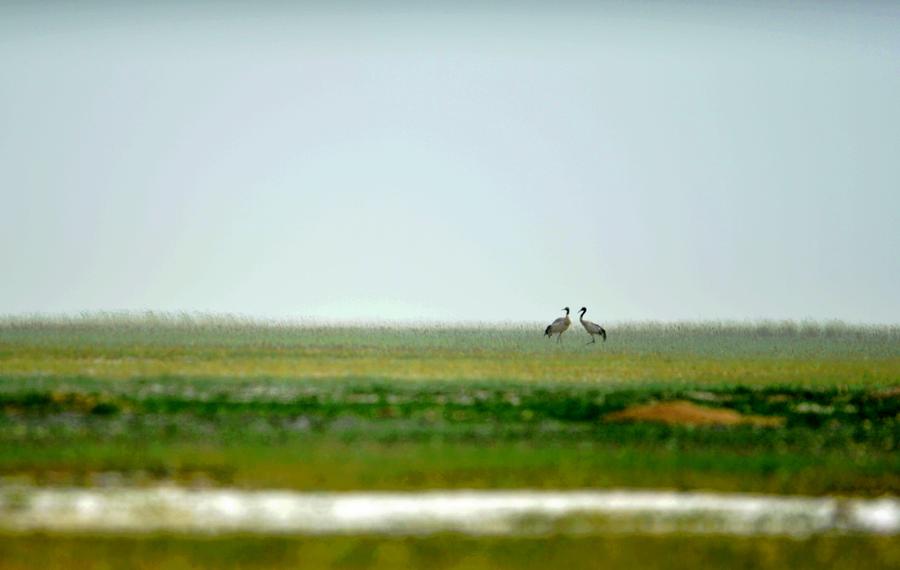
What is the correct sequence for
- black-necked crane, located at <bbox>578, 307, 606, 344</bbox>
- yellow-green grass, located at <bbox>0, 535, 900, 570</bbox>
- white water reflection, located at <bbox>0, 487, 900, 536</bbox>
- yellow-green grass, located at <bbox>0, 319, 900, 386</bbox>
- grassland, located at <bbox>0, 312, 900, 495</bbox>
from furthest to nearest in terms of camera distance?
black-necked crane, located at <bbox>578, 307, 606, 344</bbox>, yellow-green grass, located at <bbox>0, 319, 900, 386</bbox>, grassland, located at <bbox>0, 312, 900, 495</bbox>, white water reflection, located at <bbox>0, 487, 900, 536</bbox>, yellow-green grass, located at <bbox>0, 535, 900, 570</bbox>

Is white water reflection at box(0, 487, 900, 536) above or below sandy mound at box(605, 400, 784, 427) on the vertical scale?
below

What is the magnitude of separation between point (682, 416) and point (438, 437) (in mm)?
6752

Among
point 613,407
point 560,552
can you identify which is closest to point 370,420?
point 613,407

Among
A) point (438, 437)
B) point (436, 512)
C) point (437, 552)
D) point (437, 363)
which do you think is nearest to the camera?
point (437, 552)

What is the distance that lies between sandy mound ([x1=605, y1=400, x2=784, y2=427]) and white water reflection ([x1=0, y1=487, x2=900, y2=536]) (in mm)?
10449

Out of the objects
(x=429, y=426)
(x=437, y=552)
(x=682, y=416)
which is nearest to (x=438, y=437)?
(x=429, y=426)

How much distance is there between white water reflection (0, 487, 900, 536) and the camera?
17578mm

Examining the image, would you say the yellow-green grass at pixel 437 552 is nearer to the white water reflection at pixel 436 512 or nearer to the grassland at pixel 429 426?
the white water reflection at pixel 436 512

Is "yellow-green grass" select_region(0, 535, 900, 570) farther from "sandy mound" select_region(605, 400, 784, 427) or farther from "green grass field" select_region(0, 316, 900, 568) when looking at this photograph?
"sandy mound" select_region(605, 400, 784, 427)

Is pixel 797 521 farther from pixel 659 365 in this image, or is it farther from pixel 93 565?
pixel 659 365

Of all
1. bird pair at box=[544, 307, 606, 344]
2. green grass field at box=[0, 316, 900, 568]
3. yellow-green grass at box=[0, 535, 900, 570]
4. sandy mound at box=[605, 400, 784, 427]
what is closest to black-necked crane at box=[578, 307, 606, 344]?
bird pair at box=[544, 307, 606, 344]

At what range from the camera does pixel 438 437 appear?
28297 mm

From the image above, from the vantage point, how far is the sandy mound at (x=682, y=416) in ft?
104

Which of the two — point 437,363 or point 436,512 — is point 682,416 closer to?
point 436,512
